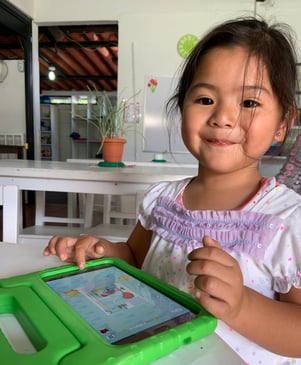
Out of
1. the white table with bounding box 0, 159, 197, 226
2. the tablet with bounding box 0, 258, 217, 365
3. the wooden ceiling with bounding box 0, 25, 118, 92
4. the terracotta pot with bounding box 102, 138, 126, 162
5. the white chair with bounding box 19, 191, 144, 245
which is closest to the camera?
the tablet with bounding box 0, 258, 217, 365

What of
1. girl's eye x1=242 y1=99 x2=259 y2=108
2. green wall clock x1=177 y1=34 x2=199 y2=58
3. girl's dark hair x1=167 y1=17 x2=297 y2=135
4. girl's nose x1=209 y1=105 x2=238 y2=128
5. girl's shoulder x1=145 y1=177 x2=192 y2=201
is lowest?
girl's shoulder x1=145 y1=177 x2=192 y2=201

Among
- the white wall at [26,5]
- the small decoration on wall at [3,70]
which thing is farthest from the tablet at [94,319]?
the small decoration on wall at [3,70]

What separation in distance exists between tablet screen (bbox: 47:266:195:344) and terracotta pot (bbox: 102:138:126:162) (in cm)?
132

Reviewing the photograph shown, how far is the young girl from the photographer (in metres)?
0.44

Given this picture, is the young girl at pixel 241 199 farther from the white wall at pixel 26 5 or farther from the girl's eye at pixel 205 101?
the white wall at pixel 26 5

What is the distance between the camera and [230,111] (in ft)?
1.64

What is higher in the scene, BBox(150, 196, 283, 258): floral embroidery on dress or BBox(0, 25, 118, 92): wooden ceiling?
BBox(0, 25, 118, 92): wooden ceiling

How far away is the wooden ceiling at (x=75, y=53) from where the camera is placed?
147 inches

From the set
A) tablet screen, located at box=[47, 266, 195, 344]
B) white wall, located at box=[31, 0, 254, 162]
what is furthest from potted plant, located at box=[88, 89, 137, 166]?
white wall, located at box=[31, 0, 254, 162]

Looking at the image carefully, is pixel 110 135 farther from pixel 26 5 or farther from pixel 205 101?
pixel 26 5

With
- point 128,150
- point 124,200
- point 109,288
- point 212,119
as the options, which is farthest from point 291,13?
point 109,288

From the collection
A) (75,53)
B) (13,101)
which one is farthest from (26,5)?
(75,53)

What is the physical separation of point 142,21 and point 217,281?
339 cm

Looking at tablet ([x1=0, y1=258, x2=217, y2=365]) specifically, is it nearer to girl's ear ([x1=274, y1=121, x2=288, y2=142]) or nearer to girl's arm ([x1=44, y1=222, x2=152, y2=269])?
girl's arm ([x1=44, y1=222, x2=152, y2=269])
